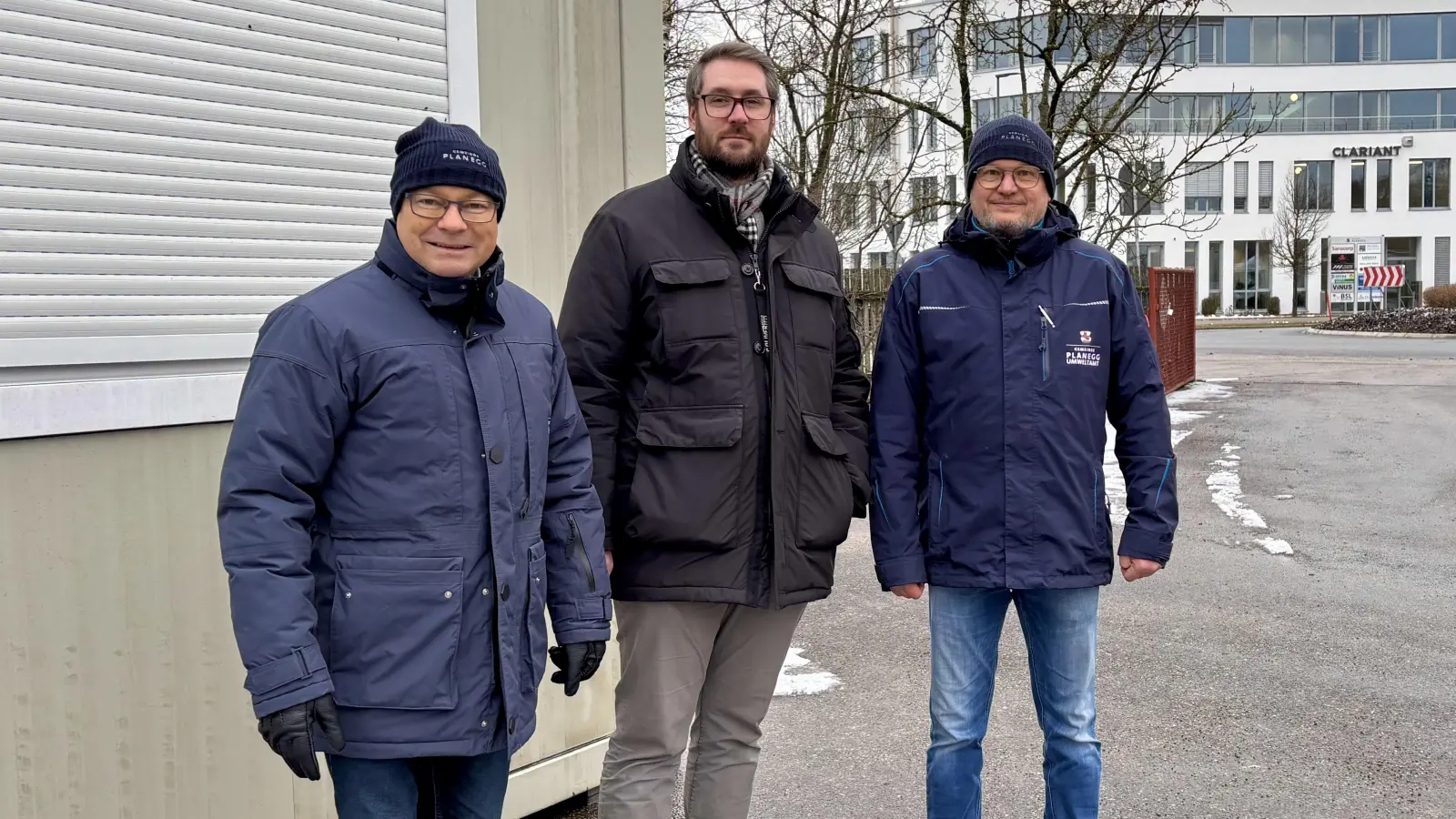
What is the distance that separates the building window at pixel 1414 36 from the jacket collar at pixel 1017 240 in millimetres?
63407

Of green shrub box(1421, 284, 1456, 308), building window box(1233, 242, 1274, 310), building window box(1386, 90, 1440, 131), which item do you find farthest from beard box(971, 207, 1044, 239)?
building window box(1386, 90, 1440, 131)

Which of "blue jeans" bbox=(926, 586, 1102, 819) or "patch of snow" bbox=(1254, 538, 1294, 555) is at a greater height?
"blue jeans" bbox=(926, 586, 1102, 819)

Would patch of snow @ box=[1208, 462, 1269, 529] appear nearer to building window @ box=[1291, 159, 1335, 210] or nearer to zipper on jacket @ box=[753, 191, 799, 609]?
zipper on jacket @ box=[753, 191, 799, 609]

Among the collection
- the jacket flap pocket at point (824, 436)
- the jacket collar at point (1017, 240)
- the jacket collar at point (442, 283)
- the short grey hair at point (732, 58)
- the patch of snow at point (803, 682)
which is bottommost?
the patch of snow at point (803, 682)

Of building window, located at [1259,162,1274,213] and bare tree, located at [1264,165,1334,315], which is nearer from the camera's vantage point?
bare tree, located at [1264,165,1334,315]

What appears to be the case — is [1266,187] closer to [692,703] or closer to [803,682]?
[803,682]

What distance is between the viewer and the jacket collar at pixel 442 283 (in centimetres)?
239

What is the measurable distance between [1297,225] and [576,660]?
191ft

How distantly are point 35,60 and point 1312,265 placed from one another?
6067cm

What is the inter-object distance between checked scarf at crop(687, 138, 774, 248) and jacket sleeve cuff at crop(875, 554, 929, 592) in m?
0.90

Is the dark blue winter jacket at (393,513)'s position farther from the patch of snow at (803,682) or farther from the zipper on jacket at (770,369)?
the patch of snow at (803,682)

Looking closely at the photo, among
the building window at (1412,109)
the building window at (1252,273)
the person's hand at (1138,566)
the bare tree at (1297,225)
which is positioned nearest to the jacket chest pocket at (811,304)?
the person's hand at (1138,566)

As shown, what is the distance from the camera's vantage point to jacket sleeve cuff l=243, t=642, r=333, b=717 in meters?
2.10

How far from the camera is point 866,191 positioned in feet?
52.9
